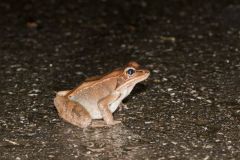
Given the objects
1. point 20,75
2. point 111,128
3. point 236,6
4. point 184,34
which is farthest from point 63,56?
point 236,6

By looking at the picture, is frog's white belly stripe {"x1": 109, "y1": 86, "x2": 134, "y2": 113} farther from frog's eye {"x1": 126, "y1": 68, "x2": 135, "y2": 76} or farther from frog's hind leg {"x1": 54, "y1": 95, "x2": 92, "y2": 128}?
frog's hind leg {"x1": 54, "y1": 95, "x2": 92, "y2": 128}

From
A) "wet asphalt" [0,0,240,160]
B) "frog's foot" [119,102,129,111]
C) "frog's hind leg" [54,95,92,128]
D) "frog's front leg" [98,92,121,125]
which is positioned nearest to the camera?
"wet asphalt" [0,0,240,160]

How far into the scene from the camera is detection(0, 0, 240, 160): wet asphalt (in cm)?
427

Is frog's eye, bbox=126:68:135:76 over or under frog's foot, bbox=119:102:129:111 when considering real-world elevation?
over

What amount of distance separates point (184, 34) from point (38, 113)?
293 centimetres

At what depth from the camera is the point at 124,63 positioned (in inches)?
246

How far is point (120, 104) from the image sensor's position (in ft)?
16.3

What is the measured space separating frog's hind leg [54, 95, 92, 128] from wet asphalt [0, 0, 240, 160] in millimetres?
80

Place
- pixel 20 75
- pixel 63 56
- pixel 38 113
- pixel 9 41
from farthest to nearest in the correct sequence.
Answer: pixel 9 41
pixel 63 56
pixel 20 75
pixel 38 113

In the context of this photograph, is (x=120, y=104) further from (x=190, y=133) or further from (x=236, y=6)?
(x=236, y=6)

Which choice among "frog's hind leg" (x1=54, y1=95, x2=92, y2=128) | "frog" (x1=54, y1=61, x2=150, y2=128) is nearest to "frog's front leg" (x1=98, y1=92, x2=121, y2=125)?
"frog" (x1=54, y1=61, x2=150, y2=128)

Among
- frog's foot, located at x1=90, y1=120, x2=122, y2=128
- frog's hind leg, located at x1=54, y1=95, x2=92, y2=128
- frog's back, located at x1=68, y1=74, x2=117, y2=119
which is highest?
frog's back, located at x1=68, y1=74, x2=117, y2=119

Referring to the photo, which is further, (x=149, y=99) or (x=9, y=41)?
(x=9, y=41)

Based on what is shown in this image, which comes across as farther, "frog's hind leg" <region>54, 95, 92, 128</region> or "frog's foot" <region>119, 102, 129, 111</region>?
"frog's foot" <region>119, 102, 129, 111</region>
